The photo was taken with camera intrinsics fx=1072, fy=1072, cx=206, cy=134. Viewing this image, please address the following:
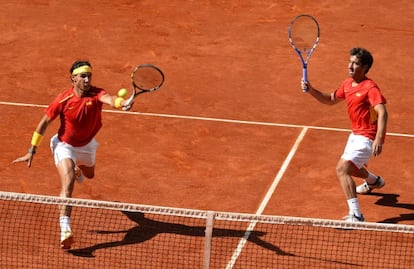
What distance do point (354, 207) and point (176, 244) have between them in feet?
7.52

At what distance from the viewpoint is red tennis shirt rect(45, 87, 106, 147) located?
1327cm

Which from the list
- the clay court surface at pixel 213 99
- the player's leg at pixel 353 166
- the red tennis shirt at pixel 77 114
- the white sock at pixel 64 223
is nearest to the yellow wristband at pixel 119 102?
the red tennis shirt at pixel 77 114

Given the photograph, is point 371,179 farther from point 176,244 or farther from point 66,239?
point 66,239

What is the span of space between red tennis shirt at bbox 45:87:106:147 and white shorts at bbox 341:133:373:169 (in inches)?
126

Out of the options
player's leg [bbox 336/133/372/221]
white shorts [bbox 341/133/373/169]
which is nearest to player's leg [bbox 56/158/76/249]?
player's leg [bbox 336/133/372/221]

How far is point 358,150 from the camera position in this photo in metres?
13.5

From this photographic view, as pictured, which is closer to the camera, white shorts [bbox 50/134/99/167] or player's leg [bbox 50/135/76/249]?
player's leg [bbox 50/135/76/249]

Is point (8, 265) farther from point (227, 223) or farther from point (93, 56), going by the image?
point (93, 56)

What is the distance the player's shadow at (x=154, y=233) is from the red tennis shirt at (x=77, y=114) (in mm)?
1230

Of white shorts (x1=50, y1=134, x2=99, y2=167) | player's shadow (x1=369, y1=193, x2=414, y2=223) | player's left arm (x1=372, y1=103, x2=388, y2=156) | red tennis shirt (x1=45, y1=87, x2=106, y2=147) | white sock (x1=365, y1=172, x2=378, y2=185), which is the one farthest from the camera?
white sock (x1=365, y1=172, x2=378, y2=185)

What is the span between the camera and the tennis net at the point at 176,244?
41.3ft

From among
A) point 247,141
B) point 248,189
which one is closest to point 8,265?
point 248,189

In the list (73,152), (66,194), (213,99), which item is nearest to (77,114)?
(73,152)

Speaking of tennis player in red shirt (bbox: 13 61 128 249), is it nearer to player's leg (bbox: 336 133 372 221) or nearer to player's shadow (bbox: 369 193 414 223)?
player's leg (bbox: 336 133 372 221)
